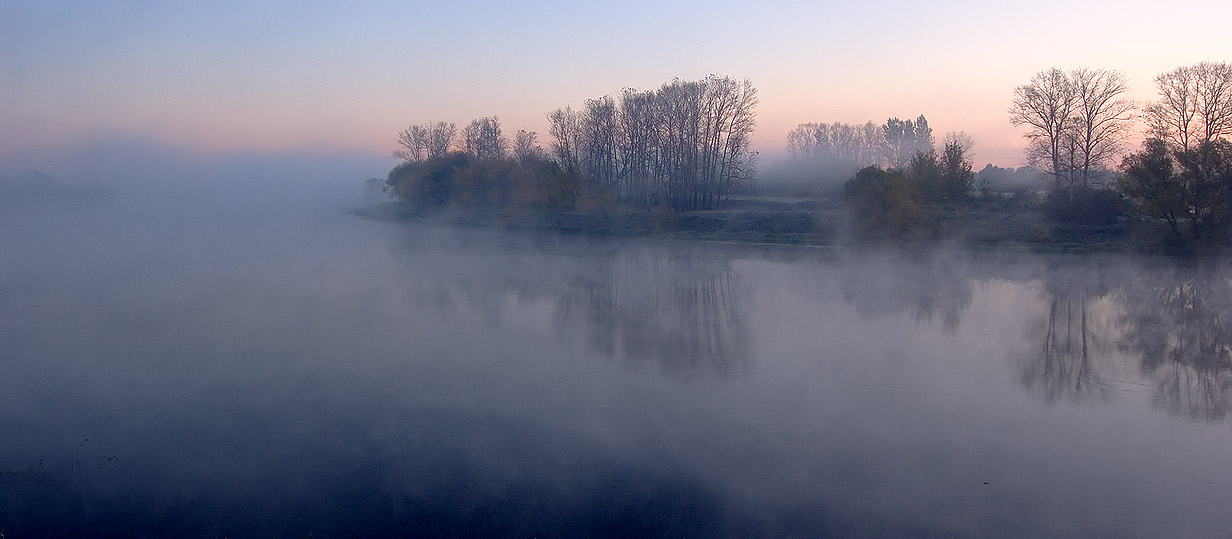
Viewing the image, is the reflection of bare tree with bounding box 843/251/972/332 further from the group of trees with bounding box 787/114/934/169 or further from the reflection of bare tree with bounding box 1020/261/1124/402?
the group of trees with bounding box 787/114/934/169

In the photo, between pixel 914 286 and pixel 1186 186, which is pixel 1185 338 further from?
pixel 1186 186

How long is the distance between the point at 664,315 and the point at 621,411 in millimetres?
6353

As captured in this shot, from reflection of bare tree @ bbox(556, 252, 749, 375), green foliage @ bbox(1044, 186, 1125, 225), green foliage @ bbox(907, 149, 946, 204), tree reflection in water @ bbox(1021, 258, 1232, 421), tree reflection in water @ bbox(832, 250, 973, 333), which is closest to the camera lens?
tree reflection in water @ bbox(1021, 258, 1232, 421)

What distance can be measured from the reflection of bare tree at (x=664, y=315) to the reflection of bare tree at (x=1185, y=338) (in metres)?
5.09

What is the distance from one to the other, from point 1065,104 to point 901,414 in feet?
91.5

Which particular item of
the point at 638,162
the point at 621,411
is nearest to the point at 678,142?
the point at 638,162

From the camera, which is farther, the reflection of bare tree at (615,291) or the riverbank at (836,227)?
the riverbank at (836,227)

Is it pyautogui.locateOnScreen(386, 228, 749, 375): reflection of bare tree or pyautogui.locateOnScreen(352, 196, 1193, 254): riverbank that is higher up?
pyautogui.locateOnScreen(352, 196, 1193, 254): riverbank

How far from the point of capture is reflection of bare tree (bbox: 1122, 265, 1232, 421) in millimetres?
8672

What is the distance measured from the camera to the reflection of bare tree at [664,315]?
11.0m

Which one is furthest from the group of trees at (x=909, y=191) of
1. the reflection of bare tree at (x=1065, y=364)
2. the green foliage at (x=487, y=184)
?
the green foliage at (x=487, y=184)

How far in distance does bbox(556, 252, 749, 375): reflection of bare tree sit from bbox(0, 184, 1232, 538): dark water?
87 mm

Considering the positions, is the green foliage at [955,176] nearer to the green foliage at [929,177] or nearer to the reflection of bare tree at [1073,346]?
the green foliage at [929,177]

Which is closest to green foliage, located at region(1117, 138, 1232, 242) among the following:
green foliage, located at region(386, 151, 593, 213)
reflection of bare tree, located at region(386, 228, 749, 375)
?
reflection of bare tree, located at region(386, 228, 749, 375)
